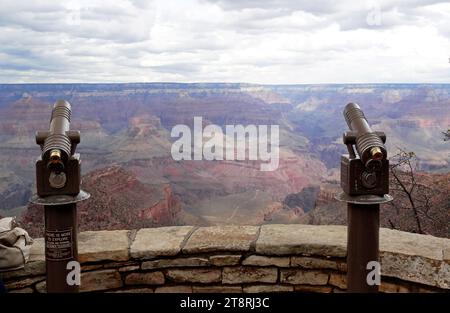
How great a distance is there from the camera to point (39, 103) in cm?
3428

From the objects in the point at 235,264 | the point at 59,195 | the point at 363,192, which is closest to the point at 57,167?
the point at 59,195

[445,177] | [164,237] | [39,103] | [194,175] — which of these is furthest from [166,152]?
[164,237]

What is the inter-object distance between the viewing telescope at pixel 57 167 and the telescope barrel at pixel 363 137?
1.57m

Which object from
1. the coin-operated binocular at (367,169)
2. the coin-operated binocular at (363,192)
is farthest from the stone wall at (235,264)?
the coin-operated binocular at (367,169)

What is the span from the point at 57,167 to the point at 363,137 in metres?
1.69

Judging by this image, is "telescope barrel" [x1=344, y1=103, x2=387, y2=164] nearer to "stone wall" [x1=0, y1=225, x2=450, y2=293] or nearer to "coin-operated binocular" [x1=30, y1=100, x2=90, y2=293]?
"stone wall" [x1=0, y1=225, x2=450, y2=293]

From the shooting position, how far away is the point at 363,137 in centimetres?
301

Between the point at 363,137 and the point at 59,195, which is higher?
the point at 363,137

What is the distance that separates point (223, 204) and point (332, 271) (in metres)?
27.5

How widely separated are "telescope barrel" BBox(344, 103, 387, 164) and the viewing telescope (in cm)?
157

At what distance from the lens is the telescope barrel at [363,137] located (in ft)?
9.45

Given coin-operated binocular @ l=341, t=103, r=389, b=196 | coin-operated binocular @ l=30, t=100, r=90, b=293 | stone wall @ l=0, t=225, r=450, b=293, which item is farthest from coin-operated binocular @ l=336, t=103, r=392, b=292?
coin-operated binocular @ l=30, t=100, r=90, b=293

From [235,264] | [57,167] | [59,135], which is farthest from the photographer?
[235,264]

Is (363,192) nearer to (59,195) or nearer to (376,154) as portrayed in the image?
(376,154)
